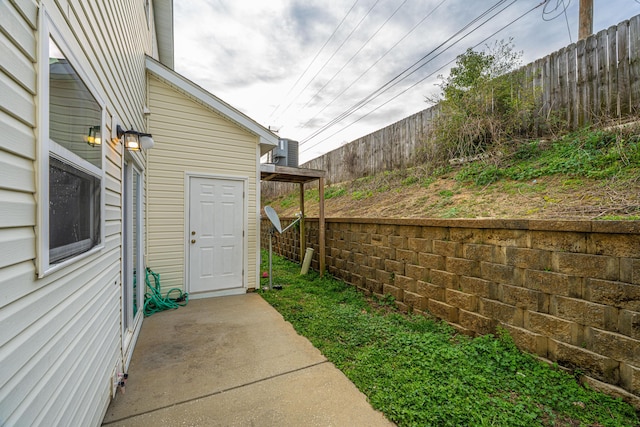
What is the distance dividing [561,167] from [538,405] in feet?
9.23

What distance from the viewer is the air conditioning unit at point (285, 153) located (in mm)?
6531

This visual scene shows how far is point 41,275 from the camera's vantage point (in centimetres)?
96

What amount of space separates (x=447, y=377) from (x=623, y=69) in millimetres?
4358

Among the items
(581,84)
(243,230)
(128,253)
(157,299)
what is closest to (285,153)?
(243,230)

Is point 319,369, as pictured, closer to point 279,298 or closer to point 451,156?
point 279,298

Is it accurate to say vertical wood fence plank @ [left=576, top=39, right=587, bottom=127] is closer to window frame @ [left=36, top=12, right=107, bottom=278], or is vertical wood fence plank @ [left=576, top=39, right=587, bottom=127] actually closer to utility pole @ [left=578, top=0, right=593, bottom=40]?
utility pole @ [left=578, top=0, right=593, bottom=40]

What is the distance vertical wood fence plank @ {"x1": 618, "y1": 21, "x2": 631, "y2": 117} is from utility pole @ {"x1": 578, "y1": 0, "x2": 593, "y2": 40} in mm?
871

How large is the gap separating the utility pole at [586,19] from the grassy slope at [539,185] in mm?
1887

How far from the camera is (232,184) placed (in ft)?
15.5

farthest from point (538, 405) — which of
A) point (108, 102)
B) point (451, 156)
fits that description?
point (451, 156)

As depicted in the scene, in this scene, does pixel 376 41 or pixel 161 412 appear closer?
pixel 161 412

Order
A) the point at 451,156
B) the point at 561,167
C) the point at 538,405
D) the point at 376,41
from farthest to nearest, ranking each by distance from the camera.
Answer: the point at 376,41
the point at 451,156
the point at 561,167
the point at 538,405

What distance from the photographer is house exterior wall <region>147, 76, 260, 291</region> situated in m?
4.18

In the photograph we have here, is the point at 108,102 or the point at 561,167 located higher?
the point at 108,102
